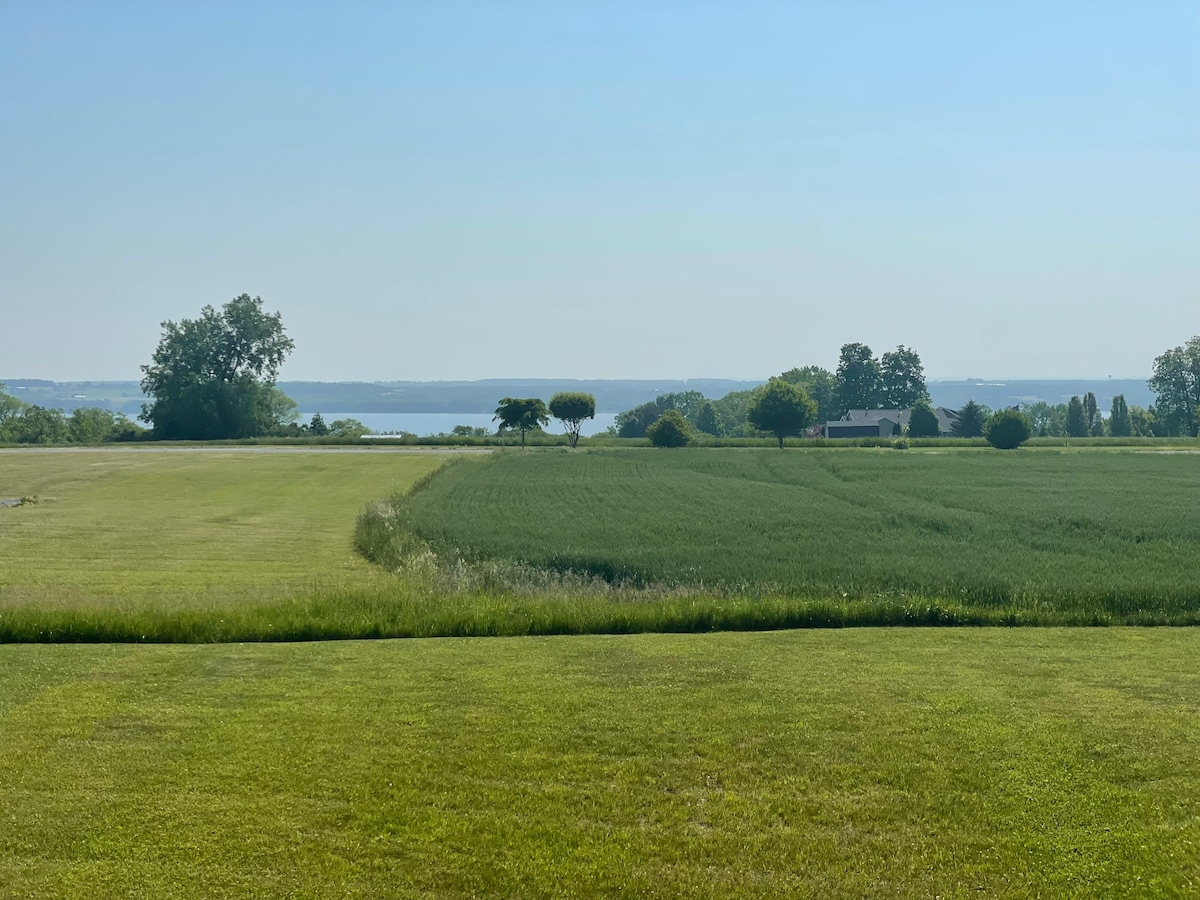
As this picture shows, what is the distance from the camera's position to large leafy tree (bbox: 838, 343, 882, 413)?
143750 mm

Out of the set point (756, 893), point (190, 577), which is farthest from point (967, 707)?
point (190, 577)

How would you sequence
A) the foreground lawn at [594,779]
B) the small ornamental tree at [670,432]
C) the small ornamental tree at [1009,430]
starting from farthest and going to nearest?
1. the small ornamental tree at [670,432]
2. the small ornamental tree at [1009,430]
3. the foreground lawn at [594,779]

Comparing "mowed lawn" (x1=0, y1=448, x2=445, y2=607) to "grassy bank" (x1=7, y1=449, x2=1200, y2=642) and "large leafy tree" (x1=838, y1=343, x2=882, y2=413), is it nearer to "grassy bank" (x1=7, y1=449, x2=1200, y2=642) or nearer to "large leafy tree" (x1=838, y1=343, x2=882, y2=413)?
"grassy bank" (x1=7, y1=449, x2=1200, y2=642)

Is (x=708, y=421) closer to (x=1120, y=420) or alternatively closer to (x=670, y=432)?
(x=1120, y=420)

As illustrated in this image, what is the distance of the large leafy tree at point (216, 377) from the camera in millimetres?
97875

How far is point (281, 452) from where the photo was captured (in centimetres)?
7181

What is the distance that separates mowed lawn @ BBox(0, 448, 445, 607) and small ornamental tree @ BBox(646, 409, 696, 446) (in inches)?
1081

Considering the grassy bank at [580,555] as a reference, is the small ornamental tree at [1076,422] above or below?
above

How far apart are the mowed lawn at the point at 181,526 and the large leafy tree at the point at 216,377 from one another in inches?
1354

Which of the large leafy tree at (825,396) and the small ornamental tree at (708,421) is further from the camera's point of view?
the small ornamental tree at (708,421)

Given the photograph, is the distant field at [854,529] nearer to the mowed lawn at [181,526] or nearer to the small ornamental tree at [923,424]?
the mowed lawn at [181,526]

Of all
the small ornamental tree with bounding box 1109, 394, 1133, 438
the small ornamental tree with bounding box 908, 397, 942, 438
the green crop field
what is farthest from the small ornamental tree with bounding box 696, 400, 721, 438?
the green crop field

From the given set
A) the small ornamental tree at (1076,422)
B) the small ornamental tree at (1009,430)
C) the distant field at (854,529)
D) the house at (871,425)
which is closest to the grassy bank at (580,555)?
the distant field at (854,529)

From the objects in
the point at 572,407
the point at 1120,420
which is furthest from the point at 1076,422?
the point at 572,407
